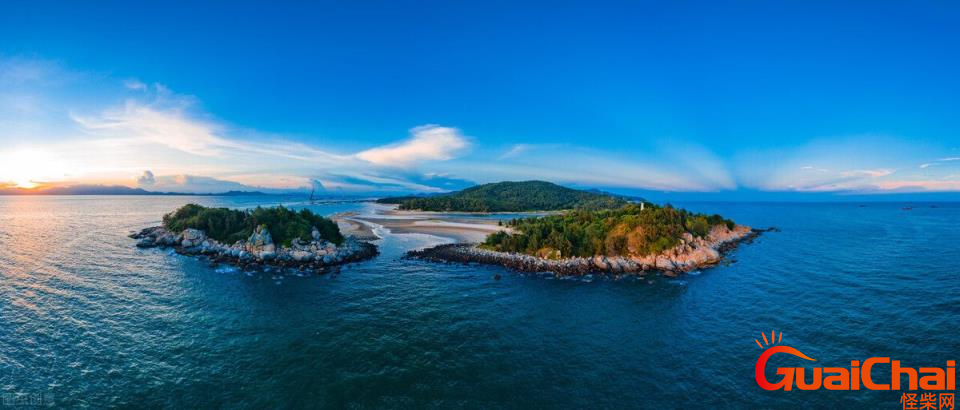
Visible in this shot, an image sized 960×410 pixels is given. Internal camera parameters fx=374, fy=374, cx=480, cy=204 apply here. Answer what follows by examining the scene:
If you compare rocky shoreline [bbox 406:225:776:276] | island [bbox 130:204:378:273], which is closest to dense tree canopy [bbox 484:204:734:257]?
rocky shoreline [bbox 406:225:776:276]

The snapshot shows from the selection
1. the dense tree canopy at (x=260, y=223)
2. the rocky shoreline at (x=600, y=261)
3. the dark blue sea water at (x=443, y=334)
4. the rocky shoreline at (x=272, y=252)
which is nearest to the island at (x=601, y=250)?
the rocky shoreline at (x=600, y=261)

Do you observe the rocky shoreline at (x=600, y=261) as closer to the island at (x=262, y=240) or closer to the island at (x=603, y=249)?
the island at (x=603, y=249)

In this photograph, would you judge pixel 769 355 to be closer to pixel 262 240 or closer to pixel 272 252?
pixel 272 252

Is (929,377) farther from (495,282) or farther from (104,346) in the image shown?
(104,346)

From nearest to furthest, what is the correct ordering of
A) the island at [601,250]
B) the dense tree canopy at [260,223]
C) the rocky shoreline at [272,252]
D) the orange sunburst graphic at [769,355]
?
the orange sunburst graphic at [769,355]
the island at [601,250]
the rocky shoreline at [272,252]
the dense tree canopy at [260,223]

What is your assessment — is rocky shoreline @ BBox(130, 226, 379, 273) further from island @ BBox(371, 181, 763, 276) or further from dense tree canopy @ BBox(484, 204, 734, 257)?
dense tree canopy @ BBox(484, 204, 734, 257)

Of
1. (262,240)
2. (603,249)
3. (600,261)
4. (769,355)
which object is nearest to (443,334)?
(769,355)
